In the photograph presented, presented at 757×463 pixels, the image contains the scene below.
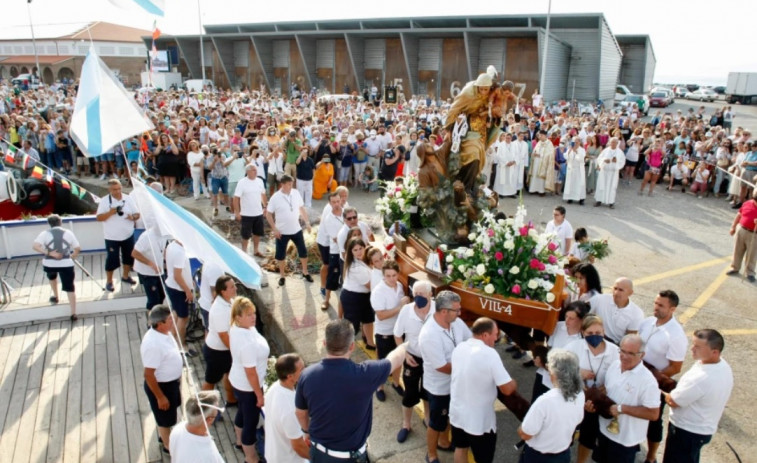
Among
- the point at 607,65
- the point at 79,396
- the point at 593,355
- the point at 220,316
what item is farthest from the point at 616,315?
the point at 607,65

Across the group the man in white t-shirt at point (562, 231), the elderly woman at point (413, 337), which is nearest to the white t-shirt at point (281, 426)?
the elderly woman at point (413, 337)

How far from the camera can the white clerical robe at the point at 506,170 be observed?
13734 mm

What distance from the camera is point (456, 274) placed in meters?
5.93

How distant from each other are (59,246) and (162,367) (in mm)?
3898

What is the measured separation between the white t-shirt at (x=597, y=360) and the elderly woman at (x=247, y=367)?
283cm

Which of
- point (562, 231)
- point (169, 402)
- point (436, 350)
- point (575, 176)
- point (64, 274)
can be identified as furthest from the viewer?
point (575, 176)

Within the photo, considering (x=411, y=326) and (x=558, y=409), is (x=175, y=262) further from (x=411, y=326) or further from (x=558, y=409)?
(x=558, y=409)

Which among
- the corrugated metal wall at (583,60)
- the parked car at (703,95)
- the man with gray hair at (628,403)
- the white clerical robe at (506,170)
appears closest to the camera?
the man with gray hair at (628,403)

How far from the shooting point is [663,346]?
4.75 meters

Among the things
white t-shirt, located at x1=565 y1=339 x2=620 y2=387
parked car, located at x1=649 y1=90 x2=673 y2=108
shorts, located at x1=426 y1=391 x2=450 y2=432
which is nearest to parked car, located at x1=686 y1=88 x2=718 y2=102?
parked car, located at x1=649 y1=90 x2=673 y2=108

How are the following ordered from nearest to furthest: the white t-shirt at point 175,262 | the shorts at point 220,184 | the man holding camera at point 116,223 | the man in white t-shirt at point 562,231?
1. the white t-shirt at point 175,262
2. the man in white t-shirt at point 562,231
3. the man holding camera at point 116,223
4. the shorts at point 220,184

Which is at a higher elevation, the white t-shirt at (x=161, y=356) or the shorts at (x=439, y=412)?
the white t-shirt at (x=161, y=356)

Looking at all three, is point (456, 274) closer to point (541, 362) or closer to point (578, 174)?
point (541, 362)

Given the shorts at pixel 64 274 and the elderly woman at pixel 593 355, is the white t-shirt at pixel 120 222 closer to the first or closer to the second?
the shorts at pixel 64 274
